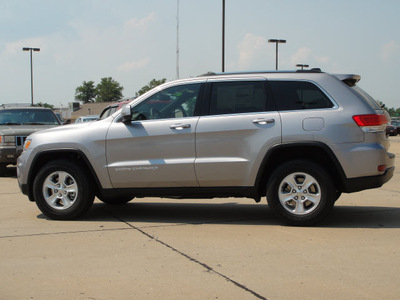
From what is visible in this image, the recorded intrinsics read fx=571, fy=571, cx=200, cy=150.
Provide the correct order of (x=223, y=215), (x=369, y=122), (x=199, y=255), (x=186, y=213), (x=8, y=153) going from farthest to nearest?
(x=8, y=153) < (x=186, y=213) < (x=223, y=215) < (x=369, y=122) < (x=199, y=255)

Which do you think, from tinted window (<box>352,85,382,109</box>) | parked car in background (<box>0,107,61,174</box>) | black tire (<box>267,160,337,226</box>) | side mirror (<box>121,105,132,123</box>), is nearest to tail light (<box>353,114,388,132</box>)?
tinted window (<box>352,85,382,109</box>)

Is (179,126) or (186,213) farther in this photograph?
(186,213)

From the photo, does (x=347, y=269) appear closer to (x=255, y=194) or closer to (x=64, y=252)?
(x=255, y=194)

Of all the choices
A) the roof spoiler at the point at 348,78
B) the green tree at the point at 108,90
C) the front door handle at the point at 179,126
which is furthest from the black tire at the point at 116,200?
the green tree at the point at 108,90

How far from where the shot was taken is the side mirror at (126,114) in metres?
7.25

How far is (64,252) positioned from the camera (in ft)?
19.1

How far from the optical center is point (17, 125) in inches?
577

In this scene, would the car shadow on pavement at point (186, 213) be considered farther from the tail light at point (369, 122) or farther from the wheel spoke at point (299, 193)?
the tail light at point (369, 122)

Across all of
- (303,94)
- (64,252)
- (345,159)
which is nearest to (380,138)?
(345,159)

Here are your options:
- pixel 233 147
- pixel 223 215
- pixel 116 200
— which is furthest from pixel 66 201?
pixel 233 147

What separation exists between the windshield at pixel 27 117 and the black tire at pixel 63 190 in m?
7.67

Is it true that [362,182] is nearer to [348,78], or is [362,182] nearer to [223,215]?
[348,78]

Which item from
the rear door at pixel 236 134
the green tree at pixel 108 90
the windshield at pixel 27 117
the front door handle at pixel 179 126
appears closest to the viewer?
the rear door at pixel 236 134

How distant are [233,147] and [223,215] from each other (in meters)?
1.38
